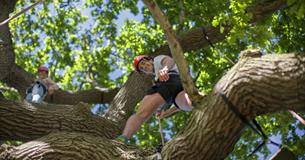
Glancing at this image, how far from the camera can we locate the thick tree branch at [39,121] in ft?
17.9

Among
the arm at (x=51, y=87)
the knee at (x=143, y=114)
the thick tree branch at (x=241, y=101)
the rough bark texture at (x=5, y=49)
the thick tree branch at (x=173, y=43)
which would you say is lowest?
the thick tree branch at (x=241, y=101)

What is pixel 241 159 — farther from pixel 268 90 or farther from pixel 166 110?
pixel 268 90

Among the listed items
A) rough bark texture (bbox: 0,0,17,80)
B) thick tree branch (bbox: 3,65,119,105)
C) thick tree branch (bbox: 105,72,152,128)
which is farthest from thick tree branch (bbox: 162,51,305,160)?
thick tree branch (bbox: 3,65,119,105)

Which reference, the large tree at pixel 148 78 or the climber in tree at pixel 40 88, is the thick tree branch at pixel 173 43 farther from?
the climber in tree at pixel 40 88

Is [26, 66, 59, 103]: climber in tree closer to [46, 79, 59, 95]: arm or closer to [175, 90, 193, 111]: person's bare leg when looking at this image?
[46, 79, 59, 95]: arm

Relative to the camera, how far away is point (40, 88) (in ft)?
26.6

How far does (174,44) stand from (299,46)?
4.34 meters

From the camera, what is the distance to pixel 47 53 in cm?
1324

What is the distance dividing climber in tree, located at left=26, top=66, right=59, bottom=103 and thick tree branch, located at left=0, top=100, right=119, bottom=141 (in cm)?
191

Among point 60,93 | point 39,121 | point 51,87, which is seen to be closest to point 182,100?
point 39,121

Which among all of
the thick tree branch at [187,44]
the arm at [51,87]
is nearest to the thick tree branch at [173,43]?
the thick tree branch at [187,44]

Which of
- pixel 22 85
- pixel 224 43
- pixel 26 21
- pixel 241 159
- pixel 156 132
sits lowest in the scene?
pixel 241 159

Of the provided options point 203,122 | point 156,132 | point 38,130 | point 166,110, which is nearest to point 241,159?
point 156,132

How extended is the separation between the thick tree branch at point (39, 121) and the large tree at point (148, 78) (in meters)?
0.01
